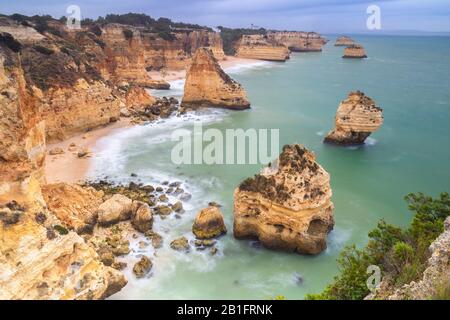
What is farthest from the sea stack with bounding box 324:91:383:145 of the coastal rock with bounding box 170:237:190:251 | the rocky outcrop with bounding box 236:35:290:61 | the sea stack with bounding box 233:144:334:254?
the rocky outcrop with bounding box 236:35:290:61

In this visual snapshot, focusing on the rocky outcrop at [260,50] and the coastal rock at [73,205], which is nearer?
the coastal rock at [73,205]

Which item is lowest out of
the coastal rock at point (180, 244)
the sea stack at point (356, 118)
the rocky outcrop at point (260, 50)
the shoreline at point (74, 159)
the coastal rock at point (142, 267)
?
the coastal rock at point (142, 267)

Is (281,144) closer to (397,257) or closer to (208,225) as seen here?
(208,225)

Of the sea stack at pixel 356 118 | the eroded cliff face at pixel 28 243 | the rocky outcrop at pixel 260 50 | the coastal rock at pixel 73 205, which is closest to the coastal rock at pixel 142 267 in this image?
the eroded cliff face at pixel 28 243

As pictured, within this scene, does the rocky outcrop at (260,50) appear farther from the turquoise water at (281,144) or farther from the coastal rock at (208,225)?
the coastal rock at (208,225)

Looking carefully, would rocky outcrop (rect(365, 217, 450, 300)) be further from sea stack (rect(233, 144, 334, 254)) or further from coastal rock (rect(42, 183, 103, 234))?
coastal rock (rect(42, 183, 103, 234))

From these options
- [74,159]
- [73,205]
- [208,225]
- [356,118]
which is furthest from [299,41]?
[73,205]

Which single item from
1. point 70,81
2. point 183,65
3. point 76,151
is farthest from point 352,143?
point 183,65
